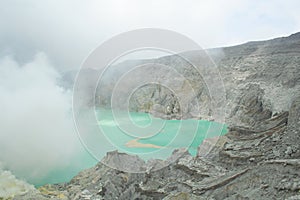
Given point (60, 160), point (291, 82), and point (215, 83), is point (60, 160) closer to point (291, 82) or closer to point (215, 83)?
point (291, 82)

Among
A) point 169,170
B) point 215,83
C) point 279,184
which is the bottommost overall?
point 279,184

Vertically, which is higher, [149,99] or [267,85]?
[149,99]

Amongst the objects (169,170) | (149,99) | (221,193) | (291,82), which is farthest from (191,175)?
(149,99)

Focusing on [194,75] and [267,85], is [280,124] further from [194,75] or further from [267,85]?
[194,75]

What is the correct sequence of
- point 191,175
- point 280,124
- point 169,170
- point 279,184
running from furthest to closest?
point 280,124, point 169,170, point 191,175, point 279,184

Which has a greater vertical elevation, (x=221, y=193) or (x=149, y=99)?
(x=149, y=99)

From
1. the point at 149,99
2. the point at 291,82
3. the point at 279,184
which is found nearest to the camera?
the point at 279,184

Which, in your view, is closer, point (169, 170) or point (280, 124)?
point (169, 170)

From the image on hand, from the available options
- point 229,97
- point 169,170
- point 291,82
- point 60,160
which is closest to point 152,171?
point 169,170

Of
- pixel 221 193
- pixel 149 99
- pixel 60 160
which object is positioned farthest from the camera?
pixel 149 99
